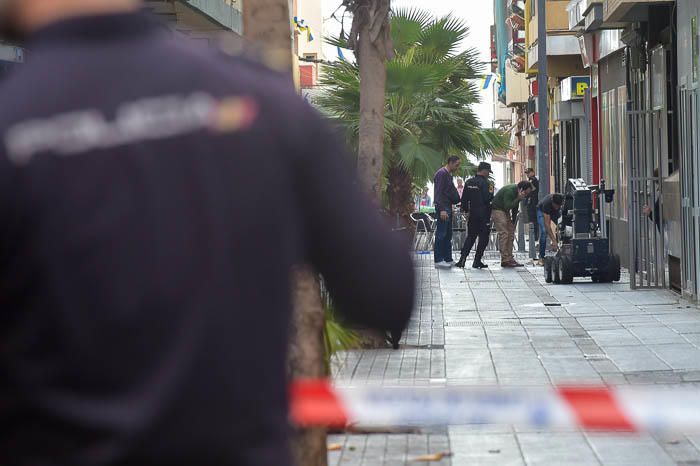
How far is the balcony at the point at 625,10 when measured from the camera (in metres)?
17.9

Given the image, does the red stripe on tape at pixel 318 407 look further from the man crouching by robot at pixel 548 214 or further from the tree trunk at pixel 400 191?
the tree trunk at pixel 400 191

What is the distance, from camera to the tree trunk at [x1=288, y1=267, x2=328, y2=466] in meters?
6.26

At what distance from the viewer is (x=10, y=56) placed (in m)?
18.1

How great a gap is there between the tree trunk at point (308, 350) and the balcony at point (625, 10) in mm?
11598

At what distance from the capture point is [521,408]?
10.9 ft

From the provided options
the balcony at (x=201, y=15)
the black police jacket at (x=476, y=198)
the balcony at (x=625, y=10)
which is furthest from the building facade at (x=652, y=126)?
the balcony at (x=201, y=15)

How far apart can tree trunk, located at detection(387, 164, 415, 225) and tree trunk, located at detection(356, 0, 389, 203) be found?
10.9 m

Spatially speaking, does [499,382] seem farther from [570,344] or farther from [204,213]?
[204,213]

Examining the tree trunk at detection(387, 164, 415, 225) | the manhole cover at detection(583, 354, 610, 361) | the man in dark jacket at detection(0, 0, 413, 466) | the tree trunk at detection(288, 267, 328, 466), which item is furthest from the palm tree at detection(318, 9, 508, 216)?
the man in dark jacket at detection(0, 0, 413, 466)

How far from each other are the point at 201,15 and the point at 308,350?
18681 millimetres

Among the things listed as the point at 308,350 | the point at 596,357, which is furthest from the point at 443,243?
the point at 308,350

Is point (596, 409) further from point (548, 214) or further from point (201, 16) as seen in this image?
point (201, 16)

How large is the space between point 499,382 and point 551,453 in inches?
102

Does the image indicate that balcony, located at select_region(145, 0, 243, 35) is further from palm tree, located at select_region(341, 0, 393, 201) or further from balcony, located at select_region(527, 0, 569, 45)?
palm tree, located at select_region(341, 0, 393, 201)
